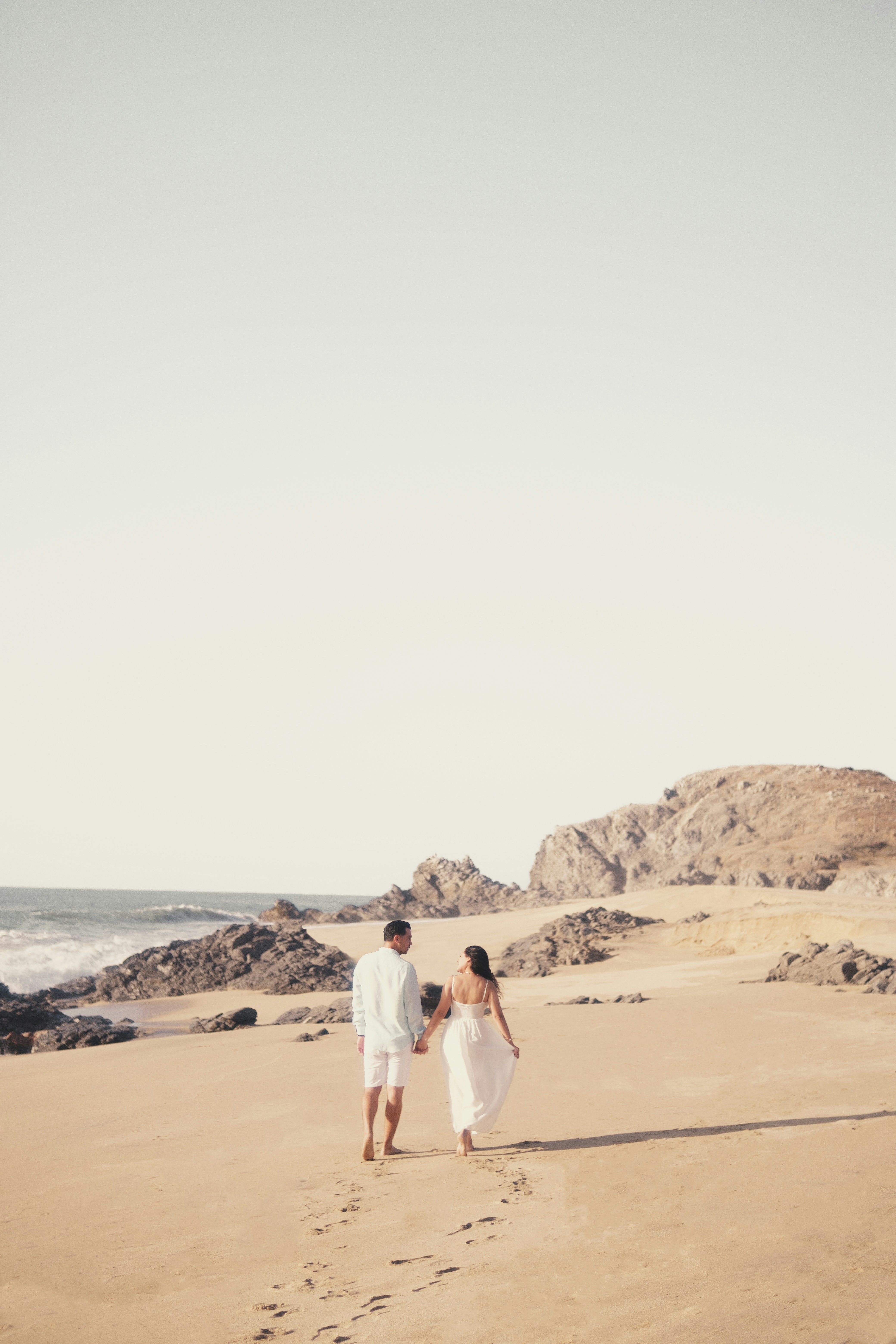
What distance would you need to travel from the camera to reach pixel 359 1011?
263 inches

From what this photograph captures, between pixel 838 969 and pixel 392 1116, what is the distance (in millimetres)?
9260

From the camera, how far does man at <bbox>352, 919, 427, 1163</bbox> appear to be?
6516 millimetres

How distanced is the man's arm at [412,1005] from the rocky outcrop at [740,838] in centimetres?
2929

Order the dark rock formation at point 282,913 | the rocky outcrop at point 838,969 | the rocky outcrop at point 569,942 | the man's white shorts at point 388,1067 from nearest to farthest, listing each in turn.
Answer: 1. the man's white shorts at point 388,1067
2. the rocky outcrop at point 838,969
3. the rocky outcrop at point 569,942
4. the dark rock formation at point 282,913

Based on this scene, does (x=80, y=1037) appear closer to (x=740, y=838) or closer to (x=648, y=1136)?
(x=648, y=1136)

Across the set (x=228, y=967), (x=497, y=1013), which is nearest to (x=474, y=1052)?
(x=497, y=1013)

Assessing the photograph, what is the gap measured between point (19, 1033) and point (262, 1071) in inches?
247

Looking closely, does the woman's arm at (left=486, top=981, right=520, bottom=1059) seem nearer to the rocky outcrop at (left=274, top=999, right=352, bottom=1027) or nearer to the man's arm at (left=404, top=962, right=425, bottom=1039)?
the man's arm at (left=404, top=962, right=425, bottom=1039)

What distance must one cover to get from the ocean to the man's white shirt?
77.7 feet

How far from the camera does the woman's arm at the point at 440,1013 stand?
21.7 ft

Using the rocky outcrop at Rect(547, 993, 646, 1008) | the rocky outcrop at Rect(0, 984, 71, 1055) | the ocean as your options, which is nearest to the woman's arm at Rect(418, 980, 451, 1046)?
the rocky outcrop at Rect(547, 993, 646, 1008)

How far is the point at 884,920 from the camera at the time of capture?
19000mm

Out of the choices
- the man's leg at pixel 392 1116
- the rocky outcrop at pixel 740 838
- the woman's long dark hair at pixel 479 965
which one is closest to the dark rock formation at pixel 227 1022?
the man's leg at pixel 392 1116

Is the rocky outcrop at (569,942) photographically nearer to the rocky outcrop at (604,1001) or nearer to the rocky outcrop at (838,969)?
the rocky outcrop at (604,1001)
